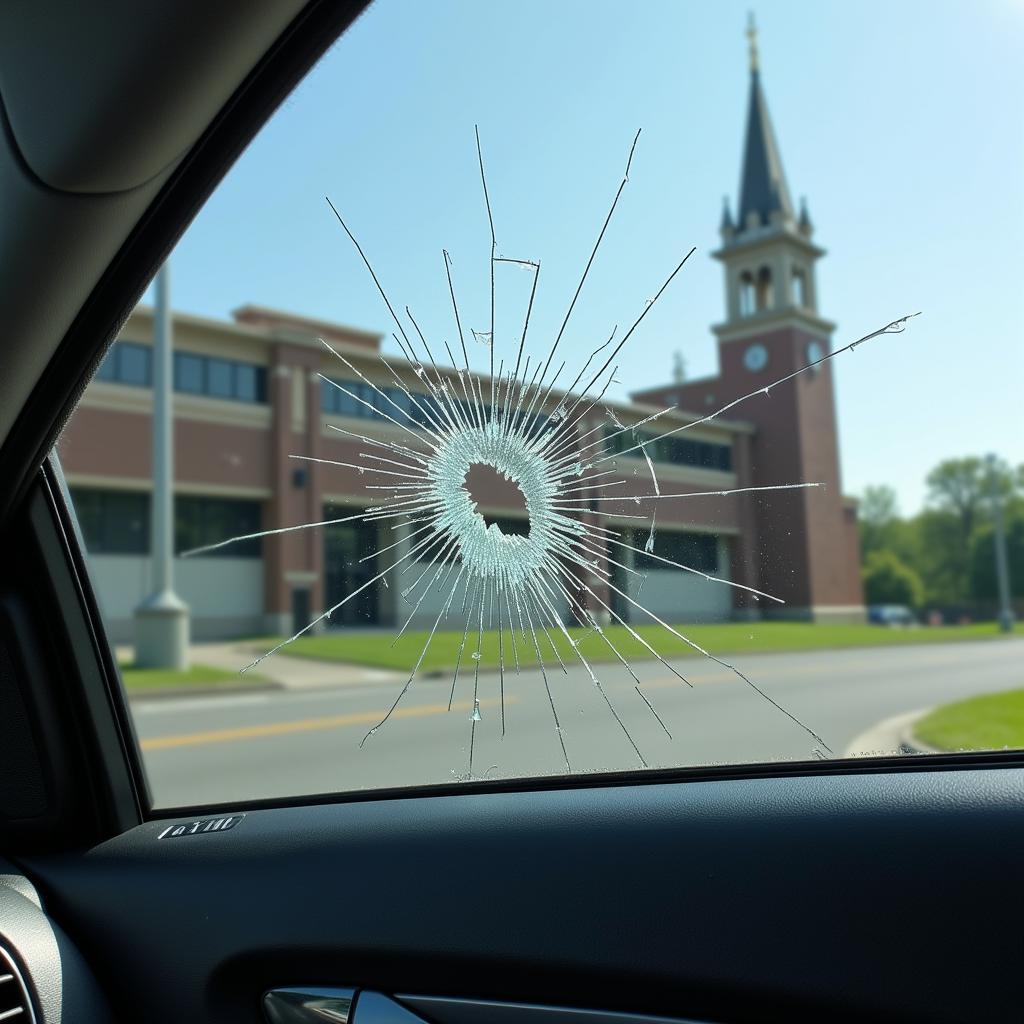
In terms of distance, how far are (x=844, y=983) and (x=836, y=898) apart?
106 mm

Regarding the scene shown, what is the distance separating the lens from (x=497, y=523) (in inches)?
76.4

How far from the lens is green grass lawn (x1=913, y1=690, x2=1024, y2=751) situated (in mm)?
1466

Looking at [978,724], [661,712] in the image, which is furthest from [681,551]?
[978,724]

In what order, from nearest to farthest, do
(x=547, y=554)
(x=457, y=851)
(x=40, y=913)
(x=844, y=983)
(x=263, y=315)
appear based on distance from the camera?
(x=844, y=983), (x=457, y=851), (x=40, y=913), (x=547, y=554), (x=263, y=315)

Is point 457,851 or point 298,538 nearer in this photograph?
point 457,851

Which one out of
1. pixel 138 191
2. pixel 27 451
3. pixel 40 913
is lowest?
pixel 40 913

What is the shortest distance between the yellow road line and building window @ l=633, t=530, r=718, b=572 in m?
0.43

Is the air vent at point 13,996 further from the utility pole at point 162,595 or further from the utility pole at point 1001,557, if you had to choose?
the utility pole at point 162,595

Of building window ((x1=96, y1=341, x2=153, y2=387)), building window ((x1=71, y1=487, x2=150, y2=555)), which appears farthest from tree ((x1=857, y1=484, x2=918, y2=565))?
building window ((x1=71, y1=487, x2=150, y2=555))

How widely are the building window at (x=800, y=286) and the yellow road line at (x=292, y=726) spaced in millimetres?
937

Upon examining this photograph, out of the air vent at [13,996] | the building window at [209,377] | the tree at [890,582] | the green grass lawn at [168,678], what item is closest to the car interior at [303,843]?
the air vent at [13,996]

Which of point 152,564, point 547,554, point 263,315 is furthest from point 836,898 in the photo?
point 152,564

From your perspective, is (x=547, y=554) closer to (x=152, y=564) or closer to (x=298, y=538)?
(x=298, y=538)

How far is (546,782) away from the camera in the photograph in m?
1.75
